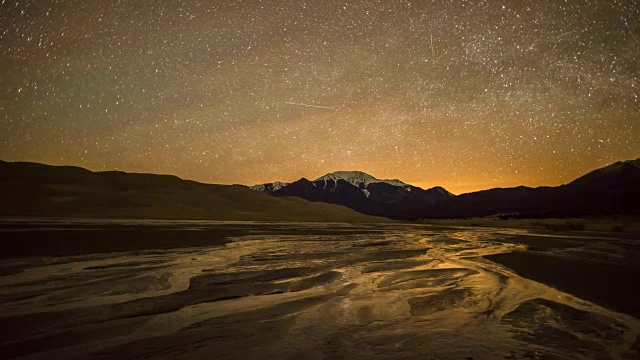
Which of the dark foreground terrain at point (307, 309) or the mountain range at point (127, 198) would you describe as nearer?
the dark foreground terrain at point (307, 309)

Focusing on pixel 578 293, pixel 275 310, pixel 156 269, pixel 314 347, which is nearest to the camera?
pixel 314 347

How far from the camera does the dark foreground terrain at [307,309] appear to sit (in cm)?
535

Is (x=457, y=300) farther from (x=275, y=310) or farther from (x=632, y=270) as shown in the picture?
(x=632, y=270)

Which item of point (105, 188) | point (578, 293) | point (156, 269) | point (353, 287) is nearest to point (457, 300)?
point (353, 287)

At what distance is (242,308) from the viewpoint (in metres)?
7.65

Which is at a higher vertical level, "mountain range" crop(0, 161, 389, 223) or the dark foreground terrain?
"mountain range" crop(0, 161, 389, 223)

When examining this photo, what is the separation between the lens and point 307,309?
7.72 metres

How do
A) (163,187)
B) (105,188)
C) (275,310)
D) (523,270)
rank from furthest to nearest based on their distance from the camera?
(163,187) → (105,188) → (523,270) → (275,310)

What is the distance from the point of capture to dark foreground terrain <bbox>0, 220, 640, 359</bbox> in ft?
17.6

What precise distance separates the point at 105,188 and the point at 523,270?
93.1 m

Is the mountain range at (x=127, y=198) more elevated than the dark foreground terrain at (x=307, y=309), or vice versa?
the mountain range at (x=127, y=198)

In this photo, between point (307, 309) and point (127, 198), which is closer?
point (307, 309)

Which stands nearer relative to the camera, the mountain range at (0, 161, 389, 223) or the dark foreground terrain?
the dark foreground terrain

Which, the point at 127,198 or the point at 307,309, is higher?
the point at 127,198
